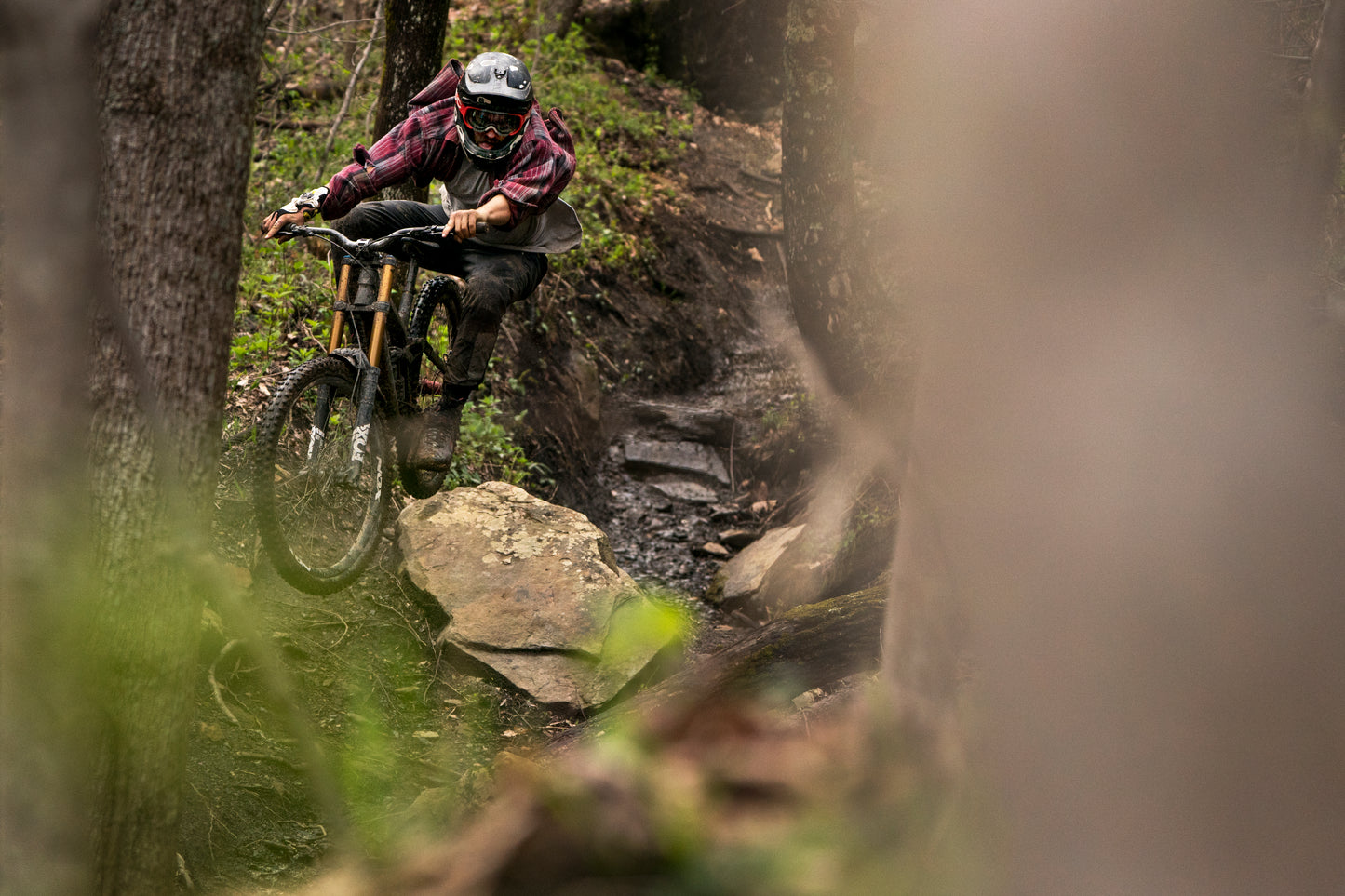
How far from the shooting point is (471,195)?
4.14 meters

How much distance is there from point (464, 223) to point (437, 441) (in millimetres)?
1194

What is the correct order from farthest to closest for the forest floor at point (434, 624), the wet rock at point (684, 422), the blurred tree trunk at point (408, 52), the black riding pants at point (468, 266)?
1. the wet rock at point (684, 422)
2. the blurred tree trunk at point (408, 52)
3. the black riding pants at point (468, 266)
4. the forest floor at point (434, 624)

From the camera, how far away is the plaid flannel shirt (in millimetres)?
3738

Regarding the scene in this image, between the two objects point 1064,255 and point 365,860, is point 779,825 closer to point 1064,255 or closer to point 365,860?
point 365,860

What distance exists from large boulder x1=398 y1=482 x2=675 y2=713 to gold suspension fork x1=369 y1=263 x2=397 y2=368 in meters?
1.22

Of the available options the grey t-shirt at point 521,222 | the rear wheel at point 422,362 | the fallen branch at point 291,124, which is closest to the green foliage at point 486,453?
the rear wheel at point 422,362

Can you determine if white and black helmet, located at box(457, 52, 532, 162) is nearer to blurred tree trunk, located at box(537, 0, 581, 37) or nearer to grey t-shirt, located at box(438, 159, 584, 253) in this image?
grey t-shirt, located at box(438, 159, 584, 253)

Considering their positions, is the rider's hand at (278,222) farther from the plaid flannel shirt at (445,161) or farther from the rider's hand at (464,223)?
the rider's hand at (464,223)

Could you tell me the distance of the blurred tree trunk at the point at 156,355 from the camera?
→ 174 cm

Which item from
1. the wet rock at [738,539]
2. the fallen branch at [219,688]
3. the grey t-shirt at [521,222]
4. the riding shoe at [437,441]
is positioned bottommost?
the fallen branch at [219,688]

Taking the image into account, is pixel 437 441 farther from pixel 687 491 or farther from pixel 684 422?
pixel 684 422

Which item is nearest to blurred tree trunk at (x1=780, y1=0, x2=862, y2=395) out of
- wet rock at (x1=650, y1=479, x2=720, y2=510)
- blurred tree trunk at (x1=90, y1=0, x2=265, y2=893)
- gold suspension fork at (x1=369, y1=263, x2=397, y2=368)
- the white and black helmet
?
wet rock at (x1=650, y1=479, x2=720, y2=510)

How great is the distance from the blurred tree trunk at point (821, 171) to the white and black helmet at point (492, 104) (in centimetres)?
303

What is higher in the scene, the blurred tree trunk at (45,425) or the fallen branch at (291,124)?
the fallen branch at (291,124)
